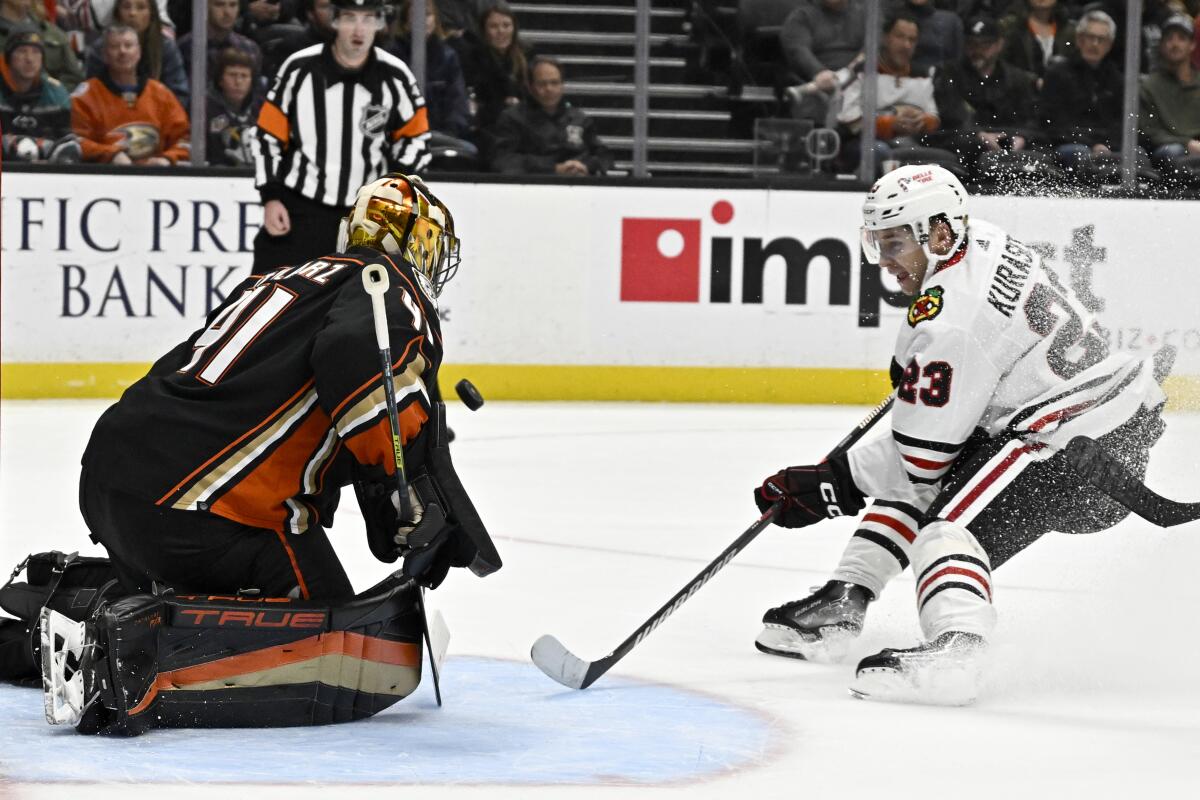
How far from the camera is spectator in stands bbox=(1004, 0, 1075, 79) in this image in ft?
26.5

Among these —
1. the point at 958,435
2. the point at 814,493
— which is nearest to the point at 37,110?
the point at 814,493

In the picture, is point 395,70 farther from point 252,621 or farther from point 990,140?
point 252,621

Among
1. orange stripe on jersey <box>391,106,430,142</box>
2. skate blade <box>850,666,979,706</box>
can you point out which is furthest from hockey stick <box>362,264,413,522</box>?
orange stripe on jersey <box>391,106,430,142</box>

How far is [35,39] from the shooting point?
7.39 meters

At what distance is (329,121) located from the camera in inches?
238

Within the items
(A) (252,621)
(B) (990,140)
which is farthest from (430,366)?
(B) (990,140)

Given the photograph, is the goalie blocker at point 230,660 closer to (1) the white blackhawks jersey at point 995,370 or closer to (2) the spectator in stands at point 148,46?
(1) the white blackhawks jersey at point 995,370

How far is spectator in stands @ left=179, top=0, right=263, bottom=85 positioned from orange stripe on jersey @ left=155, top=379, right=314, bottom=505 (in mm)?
5065

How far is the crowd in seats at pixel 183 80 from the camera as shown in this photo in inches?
289

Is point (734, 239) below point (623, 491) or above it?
above

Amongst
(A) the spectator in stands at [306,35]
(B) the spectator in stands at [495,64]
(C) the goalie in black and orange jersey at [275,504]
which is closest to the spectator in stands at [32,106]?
(A) the spectator in stands at [306,35]

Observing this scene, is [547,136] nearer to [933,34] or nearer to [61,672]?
[933,34]

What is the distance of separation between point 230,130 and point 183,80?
0.87ft

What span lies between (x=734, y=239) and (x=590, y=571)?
148 inches
